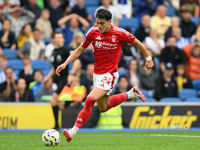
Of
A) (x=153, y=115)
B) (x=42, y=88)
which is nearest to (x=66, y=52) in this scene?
(x=42, y=88)

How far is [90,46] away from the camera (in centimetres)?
1520

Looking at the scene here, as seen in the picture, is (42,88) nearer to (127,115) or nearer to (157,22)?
(127,115)

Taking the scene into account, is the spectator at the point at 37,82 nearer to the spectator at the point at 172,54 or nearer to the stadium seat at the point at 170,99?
the stadium seat at the point at 170,99

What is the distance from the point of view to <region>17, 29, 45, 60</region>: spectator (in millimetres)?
15203

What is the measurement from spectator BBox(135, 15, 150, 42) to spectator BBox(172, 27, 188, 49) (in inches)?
37.1

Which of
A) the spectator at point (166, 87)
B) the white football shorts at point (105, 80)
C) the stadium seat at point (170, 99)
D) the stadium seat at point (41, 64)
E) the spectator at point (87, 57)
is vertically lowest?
the stadium seat at point (170, 99)

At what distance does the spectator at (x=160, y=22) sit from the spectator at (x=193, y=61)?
160cm

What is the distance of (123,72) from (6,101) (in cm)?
375

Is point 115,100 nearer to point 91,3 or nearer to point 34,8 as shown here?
point 34,8

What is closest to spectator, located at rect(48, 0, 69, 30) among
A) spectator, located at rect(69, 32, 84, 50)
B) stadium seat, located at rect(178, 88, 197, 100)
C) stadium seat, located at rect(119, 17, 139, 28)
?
spectator, located at rect(69, 32, 84, 50)

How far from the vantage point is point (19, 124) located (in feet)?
42.8

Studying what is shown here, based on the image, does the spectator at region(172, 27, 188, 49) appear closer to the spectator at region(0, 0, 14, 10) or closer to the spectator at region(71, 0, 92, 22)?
the spectator at region(71, 0, 92, 22)

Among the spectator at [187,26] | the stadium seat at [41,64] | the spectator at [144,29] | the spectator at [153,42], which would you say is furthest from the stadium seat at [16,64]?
the spectator at [187,26]

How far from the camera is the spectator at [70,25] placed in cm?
Answer: 1616
